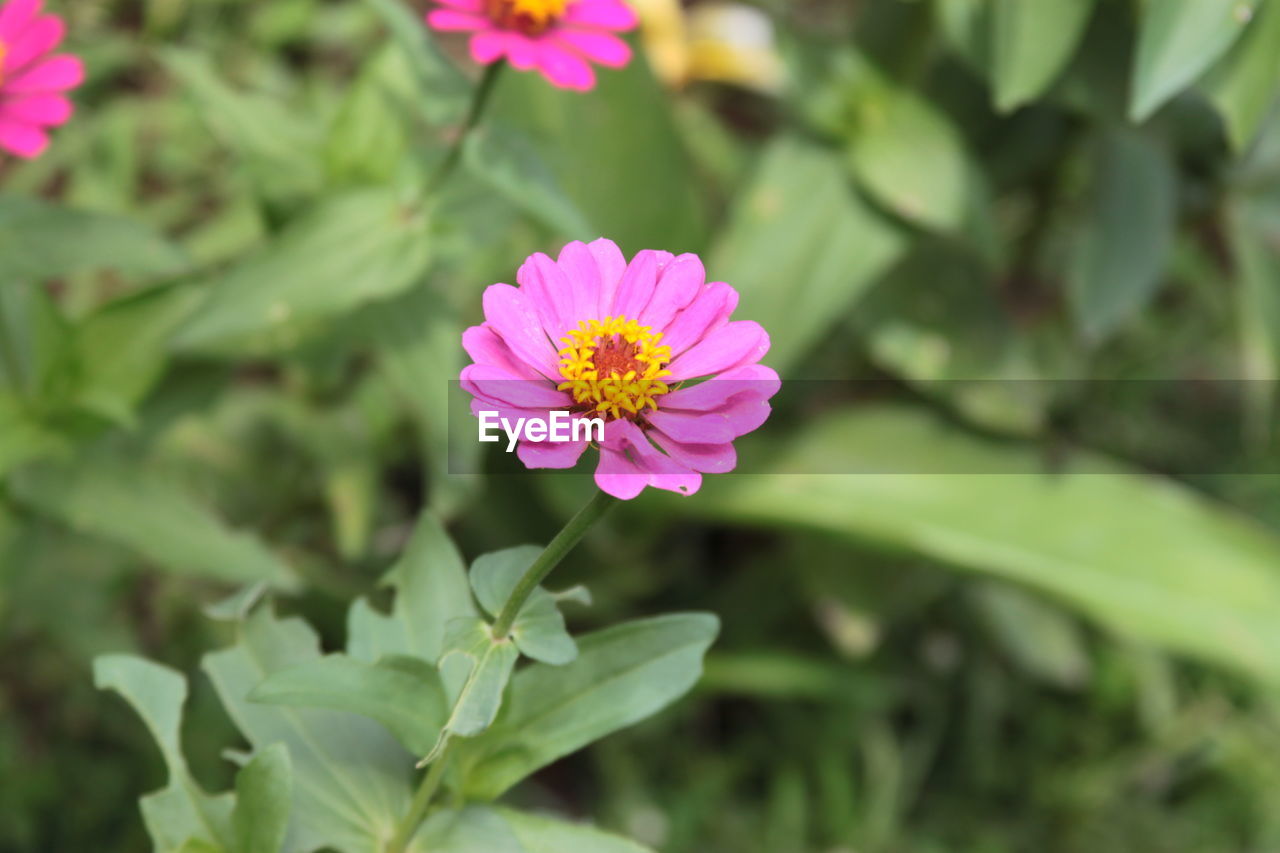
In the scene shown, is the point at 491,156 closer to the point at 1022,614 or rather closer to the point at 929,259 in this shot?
the point at 929,259

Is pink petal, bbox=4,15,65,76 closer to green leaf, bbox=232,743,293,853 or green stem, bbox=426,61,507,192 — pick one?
green stem, bbox=426,61,507,192

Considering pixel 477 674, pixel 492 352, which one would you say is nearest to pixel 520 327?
pixel 492 352

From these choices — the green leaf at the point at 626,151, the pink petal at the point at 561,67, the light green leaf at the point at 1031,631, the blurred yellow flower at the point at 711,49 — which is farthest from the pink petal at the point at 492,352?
the blurred yellow flower at the point at 711,49

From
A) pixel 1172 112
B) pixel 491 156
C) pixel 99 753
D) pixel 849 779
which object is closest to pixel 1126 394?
pixel 1172 112

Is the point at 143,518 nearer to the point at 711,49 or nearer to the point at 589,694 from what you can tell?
the point at 589,694

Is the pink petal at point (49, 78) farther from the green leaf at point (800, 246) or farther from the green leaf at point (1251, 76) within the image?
the green leaf at point (1251, 76)

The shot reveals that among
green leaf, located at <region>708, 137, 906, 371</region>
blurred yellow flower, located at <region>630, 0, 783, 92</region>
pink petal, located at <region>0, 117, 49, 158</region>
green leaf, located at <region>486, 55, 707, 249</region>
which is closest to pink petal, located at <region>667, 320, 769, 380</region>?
pink petal, located at <region>0, 117, 49, 158</region>
